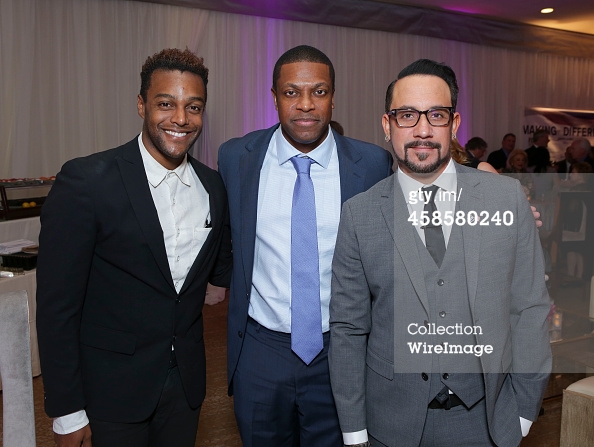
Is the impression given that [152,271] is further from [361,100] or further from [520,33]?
[520,33]

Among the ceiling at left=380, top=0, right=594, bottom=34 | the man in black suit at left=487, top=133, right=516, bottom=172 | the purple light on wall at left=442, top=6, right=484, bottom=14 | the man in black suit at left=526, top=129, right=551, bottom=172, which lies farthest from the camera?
the man in black suit at left=526, top=129, right=551, bottom=172

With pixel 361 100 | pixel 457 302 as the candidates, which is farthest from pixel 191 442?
pixel 361 100

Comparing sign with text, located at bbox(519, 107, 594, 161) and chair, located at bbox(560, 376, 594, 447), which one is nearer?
chair, located at bbox(560, 376, 594, 447)

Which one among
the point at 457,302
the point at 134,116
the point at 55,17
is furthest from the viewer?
the point at 134,116

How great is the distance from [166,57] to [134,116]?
4.88 metres

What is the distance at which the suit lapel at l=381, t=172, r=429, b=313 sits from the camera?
154cm

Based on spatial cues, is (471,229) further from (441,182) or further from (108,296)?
(108,296)

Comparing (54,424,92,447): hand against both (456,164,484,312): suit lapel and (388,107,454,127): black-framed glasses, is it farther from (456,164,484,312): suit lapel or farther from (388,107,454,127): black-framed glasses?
(388,107,454,127): black-framed glasses

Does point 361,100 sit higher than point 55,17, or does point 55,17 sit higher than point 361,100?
point 55,17

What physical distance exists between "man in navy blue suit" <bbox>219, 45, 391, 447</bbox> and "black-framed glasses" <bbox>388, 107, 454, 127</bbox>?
1.38ft

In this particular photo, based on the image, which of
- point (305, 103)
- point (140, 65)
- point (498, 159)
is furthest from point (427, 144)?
point (498, 159)

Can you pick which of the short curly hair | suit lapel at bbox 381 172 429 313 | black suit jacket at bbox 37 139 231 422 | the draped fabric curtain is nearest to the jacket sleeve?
black suit jacket at bbox 37 139 231 422

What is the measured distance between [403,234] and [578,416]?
1.54 meters

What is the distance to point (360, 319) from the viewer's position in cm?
165
